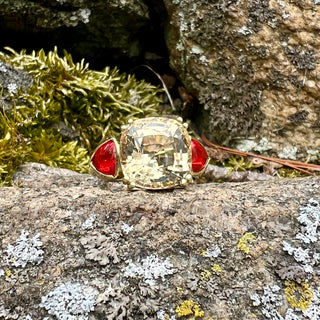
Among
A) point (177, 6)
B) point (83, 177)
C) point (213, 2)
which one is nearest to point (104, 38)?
point (177, 6)

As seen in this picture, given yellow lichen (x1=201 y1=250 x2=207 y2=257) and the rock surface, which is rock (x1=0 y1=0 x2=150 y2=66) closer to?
the rock surface

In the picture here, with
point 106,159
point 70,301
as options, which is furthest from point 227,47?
point 70,301

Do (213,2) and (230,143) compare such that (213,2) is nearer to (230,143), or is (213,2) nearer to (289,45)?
(289,45)

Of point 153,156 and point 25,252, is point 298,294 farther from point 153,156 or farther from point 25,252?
point 25,252

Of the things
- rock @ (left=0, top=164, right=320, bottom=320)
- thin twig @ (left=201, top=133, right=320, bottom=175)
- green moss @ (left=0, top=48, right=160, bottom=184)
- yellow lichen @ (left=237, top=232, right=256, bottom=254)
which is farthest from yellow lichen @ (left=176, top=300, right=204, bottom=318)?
thin twig @ (left=201, top=133, right=320, bottom=175)

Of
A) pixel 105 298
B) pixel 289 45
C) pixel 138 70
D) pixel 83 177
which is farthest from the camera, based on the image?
pixel 138 70
